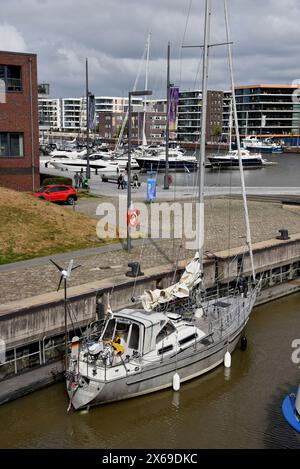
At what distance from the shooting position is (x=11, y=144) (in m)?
45.6

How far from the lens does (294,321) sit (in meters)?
25.0

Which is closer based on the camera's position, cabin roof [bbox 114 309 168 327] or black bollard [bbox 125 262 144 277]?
→ cabin roof [bbox 114 309 168 327]

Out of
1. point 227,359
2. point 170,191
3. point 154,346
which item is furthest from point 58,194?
point 154,346

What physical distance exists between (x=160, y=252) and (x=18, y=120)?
76.5 feet

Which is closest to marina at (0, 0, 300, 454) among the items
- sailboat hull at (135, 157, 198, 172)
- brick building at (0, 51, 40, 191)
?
brick building at (0, 51, 40, 191)

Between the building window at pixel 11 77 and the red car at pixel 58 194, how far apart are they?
10038 millimetres

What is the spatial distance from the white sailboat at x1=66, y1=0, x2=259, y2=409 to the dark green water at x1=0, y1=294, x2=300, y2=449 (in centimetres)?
51

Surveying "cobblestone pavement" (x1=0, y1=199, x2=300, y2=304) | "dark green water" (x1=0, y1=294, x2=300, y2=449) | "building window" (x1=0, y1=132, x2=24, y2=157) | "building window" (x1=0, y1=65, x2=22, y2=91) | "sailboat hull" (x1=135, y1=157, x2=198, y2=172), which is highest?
"building window" (x1=0, y1=65, x2=22, y2=91)

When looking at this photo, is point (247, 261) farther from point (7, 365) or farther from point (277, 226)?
point (7, 365)

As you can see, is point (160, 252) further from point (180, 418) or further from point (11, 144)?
point (11, 144)

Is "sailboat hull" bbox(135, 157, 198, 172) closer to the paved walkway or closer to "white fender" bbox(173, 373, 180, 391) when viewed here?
the paved walkway

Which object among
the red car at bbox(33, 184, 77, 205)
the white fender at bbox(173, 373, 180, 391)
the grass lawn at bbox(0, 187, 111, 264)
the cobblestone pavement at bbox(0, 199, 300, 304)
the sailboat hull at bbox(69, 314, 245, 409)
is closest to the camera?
the sailboat hull at bbox(69, 314, 245, 409)

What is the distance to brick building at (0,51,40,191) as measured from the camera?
4447 centimetres

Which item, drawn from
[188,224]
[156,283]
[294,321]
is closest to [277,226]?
[188,224]
